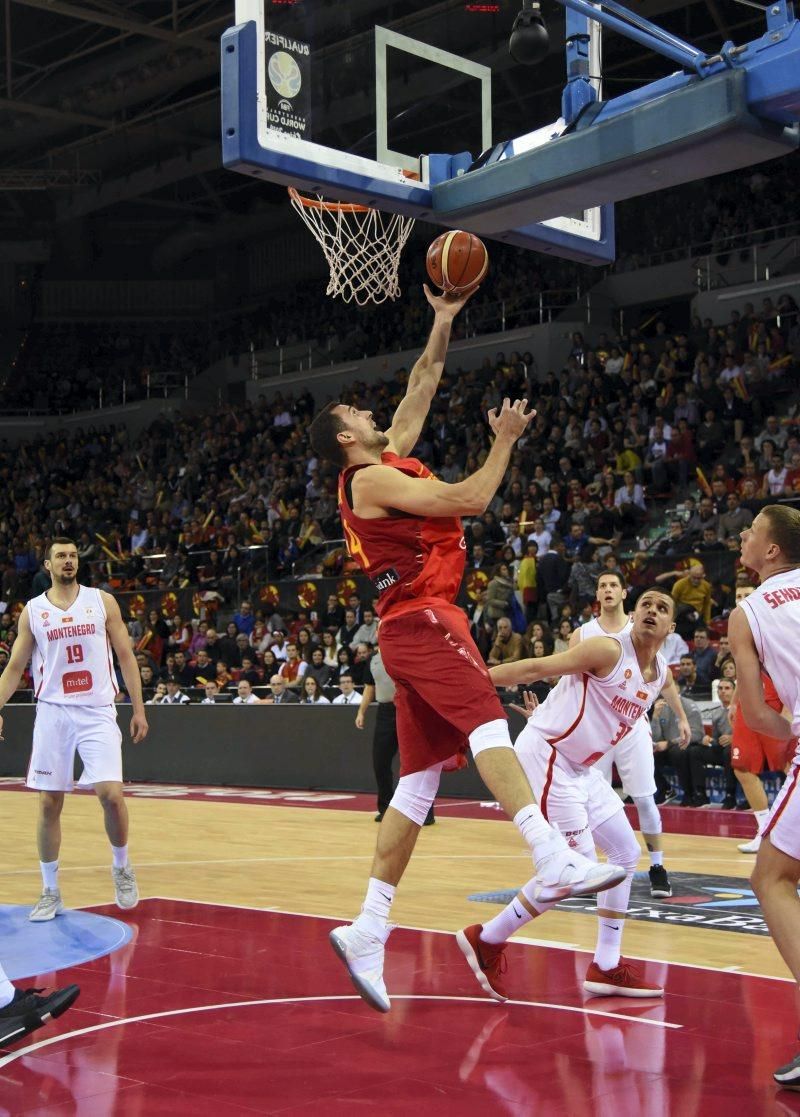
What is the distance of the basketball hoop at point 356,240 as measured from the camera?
8.63 m

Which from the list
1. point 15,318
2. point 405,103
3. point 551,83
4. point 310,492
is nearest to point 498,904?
point 405,103

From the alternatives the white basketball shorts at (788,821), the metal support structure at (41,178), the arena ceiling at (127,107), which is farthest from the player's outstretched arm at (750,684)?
the metal support structure at (41,178)

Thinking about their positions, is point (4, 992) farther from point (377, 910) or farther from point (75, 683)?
point (75, 683)

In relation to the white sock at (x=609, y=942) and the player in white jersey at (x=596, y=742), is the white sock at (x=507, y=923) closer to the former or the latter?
the player in white jersey at (x=596, y=742)

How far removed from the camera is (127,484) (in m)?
27.0

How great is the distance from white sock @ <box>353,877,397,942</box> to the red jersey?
100 cm

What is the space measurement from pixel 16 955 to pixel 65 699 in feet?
5.07

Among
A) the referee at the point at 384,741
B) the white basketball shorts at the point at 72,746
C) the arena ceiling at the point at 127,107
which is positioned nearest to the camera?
the white basketball shorts at the point at 72,746

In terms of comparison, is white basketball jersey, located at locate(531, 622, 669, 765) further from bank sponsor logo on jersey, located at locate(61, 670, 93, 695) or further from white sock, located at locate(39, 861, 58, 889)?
white sock, located at locate(39, 861, 58, 889)

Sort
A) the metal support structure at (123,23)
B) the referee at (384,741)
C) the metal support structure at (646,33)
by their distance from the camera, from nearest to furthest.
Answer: the metal support structure at (646,33)
the referee at (384,741)
the metal support structure at (123,23)

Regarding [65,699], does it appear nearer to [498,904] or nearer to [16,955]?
[16,955]

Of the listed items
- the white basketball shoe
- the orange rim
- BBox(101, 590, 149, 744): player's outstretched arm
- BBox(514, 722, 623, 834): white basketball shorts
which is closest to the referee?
BBox(101, 590, 149, 744): player's outstretched arm

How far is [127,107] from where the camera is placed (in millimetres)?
26453

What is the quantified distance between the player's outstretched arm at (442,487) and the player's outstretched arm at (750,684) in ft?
3.02
